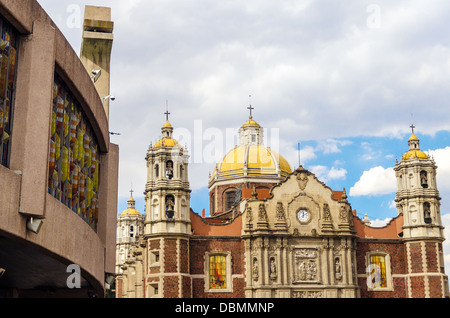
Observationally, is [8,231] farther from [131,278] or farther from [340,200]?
[131,278]

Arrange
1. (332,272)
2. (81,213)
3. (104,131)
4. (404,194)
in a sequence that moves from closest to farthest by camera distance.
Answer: (81,213)
(104,131)
(332,272)
(404,194)

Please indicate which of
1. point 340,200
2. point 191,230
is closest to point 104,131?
point 191,230

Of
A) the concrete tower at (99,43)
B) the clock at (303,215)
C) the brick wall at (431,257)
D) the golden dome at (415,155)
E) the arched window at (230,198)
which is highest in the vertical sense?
the golden dome at (415,155)

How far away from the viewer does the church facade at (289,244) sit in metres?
45.7

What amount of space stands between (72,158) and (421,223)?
37543 mm

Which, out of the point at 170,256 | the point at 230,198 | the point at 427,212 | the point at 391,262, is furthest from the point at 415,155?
the point at 170,256

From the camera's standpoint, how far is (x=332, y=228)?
157 feet

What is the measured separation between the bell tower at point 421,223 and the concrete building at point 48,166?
31706 mm

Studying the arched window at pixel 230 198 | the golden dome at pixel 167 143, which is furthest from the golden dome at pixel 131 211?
the golden dome at pixel 167 143

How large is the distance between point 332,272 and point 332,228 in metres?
3.14

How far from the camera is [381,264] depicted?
48.9 meters

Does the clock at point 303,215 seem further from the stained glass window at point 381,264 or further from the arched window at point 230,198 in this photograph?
the arched window at point 230,198

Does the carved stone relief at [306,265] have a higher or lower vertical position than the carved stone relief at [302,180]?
lower

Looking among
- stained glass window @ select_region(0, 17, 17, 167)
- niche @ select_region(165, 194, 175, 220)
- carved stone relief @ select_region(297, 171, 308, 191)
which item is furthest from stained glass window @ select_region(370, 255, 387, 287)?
stained glass window @ select_region(0, 17, 17, 167)
